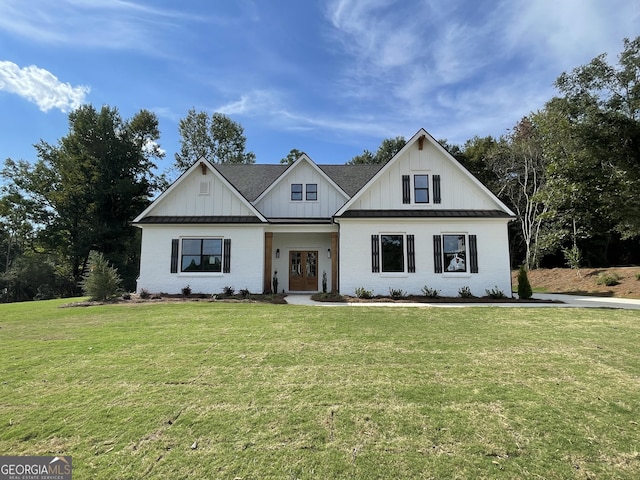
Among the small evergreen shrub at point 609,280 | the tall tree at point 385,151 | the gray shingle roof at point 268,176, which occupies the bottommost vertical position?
the small evergreen shrub at point 609,280

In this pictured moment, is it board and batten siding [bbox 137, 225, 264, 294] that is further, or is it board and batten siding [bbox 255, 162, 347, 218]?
board and batten siding [bbox 255, 162, 347, 218]

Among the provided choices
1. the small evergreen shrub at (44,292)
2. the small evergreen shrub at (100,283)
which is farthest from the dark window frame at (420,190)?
the small evergreen shrub at (44,292)

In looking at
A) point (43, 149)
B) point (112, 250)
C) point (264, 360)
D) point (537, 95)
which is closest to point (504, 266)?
point (264, 360)

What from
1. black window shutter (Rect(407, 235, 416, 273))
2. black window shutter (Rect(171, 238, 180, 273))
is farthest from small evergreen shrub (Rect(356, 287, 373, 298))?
black window shutter (Rect(171, 238, 180, 273))

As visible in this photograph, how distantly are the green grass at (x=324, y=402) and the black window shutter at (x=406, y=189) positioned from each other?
29.3 feet

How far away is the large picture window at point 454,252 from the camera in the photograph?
49.5 feet

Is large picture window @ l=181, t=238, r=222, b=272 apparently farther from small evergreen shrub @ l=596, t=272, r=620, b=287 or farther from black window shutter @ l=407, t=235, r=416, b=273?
small evergreen shrub @ l=596, t=272, r=620, b=287

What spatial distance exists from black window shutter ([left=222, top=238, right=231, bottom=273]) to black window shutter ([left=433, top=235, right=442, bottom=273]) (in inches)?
374

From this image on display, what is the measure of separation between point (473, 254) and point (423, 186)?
12.8 ft

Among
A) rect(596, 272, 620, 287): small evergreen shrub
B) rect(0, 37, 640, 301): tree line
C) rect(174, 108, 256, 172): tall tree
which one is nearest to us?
rect(596, 272, 620, 287): small evergreen shrub

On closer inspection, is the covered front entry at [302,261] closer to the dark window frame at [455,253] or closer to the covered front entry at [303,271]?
the covered front entry at [303,271]

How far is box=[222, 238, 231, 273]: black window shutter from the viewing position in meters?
15.5

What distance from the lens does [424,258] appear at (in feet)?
49.6

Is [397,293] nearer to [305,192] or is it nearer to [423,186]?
[423,186]
